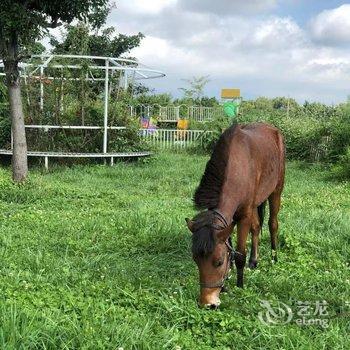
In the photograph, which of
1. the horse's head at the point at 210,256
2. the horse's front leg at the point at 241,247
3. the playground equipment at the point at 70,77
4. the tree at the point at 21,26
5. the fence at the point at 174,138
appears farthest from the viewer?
the fence at the point at 174,138

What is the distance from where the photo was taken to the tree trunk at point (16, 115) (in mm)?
9742

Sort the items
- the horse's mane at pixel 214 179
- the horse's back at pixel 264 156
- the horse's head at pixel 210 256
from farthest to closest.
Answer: the horse's back at pixel 264 156 → the horse's mane at pixel 214 179 → the horse's head at pixel 210 256

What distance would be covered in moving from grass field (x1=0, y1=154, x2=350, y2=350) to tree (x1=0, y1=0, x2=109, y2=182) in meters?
1.59

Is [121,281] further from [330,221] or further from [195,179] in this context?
[195,179]

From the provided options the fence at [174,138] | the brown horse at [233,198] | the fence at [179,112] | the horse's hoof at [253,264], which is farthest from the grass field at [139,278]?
the fence at [179,112]

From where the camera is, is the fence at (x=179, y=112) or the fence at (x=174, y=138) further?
the fence at (x=179, y=112)

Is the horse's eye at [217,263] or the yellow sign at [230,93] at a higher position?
the yellow sign at [230,93]

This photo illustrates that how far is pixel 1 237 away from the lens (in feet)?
18.3

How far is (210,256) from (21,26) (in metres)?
6.92

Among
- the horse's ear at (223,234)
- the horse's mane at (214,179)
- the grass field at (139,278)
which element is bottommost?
the grass field at (139,278)

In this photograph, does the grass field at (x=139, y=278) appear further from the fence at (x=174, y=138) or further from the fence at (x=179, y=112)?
the fence at (x=179, y=112)

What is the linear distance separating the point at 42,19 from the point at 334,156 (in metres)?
8.42

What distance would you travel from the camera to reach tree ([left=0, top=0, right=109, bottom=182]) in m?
9.02

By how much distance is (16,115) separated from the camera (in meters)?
9.96
